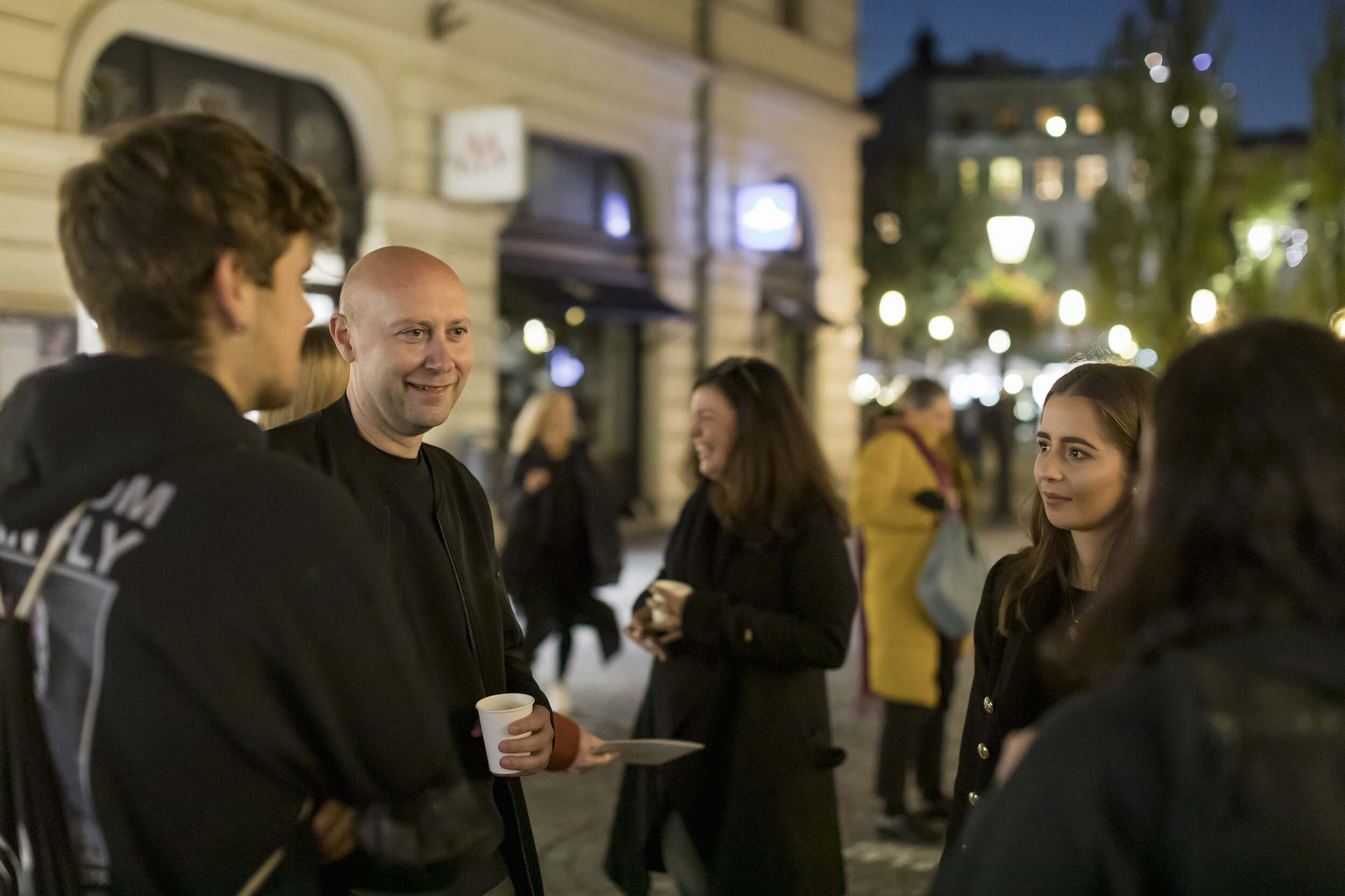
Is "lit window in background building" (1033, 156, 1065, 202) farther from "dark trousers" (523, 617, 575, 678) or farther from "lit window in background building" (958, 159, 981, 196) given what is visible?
"dark trousers" (523, 617, 575, 678)

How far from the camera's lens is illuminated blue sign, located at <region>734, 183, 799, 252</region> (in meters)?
17.3

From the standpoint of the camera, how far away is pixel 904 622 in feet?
18.2

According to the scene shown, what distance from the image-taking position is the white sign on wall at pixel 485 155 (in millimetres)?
11789

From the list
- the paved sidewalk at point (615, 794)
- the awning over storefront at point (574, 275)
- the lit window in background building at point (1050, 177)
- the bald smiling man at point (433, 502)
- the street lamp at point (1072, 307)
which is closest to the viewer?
the bald smiling man at point (433, 502)

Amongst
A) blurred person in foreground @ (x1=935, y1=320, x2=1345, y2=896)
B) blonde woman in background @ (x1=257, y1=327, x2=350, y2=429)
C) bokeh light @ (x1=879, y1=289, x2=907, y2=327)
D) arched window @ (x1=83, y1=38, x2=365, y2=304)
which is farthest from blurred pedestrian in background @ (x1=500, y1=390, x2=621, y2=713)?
bokeh light @ (x1=879, y1=289, x2=907, y2=327)

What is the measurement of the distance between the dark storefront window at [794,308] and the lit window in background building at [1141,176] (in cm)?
597

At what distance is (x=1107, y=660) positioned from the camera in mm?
1294

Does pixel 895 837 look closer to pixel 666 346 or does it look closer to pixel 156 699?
pixel 156 699

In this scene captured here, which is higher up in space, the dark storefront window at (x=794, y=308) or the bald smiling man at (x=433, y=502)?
the dark storefront window at (x=794, y=308)

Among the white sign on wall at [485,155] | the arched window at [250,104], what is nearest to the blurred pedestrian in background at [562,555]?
the arched window at [250,104]

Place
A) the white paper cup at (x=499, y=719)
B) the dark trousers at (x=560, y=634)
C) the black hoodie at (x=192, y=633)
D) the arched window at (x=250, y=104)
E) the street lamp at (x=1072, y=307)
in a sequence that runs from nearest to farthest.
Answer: the black hoodie at (x=192, y=633)
the white paper cup at (x=499, y=719)
the dark trousers at (x=560, y=634)
the arched window at (x=250, y=104)
the street lamp at (x=1072, y=307)

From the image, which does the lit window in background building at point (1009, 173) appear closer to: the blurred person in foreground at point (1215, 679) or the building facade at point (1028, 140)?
the building facade at point (1028, 140)

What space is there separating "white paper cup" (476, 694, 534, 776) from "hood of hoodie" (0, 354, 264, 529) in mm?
881

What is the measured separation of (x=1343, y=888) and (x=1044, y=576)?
1431 mm
